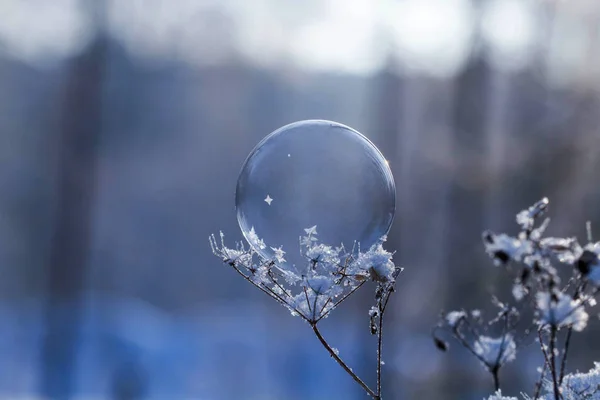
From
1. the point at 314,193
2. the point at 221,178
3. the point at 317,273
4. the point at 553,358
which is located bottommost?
the point at 553,358

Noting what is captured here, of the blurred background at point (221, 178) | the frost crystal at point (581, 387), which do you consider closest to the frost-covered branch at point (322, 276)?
the frost crystal at point (581, 387)

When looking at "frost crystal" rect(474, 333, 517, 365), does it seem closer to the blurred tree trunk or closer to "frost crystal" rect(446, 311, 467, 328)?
"frost crystal" rect(446, 311, 467, 328)

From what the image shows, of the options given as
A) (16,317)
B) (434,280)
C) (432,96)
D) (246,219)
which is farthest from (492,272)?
(16,317)

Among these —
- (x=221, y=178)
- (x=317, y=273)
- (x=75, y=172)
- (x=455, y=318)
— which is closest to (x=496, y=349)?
(x=455, y=318)

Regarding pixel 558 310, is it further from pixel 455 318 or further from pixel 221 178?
pixel 221 178

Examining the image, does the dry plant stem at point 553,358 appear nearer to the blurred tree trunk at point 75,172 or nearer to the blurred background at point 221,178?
the blurred background at point 221,178

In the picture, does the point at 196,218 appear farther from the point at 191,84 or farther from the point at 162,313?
the point at 191,84
